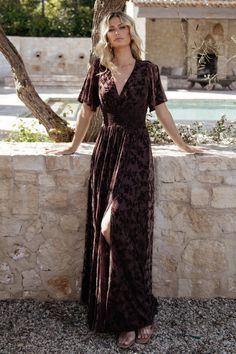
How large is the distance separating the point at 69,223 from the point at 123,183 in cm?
59

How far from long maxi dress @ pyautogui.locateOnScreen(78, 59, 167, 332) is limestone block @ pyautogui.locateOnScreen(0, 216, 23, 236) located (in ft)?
1.79

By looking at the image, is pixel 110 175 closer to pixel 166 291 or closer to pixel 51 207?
pixel 51 207

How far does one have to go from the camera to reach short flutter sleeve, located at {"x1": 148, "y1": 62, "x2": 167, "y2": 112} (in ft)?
8.36

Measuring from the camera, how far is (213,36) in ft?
66.9

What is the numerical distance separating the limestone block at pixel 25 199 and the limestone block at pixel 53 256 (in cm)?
21

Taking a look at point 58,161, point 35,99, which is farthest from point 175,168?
point 35,99

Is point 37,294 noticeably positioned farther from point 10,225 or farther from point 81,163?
point 81,163

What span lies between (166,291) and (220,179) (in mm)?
718

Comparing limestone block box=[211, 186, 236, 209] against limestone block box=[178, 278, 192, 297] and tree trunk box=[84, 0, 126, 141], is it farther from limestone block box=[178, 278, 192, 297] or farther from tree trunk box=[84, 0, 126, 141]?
tree trunk box=[84, 0, 126, 141]

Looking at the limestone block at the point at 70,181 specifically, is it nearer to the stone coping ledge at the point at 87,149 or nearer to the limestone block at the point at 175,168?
the stone coping ledge at the point at 87,149

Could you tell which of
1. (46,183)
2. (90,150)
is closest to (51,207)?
(46,183)

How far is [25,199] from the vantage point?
2.90m

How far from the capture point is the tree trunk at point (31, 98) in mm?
4055

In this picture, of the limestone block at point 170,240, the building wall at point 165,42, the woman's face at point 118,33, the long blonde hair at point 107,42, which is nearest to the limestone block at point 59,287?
the limestone block at point 170,240
